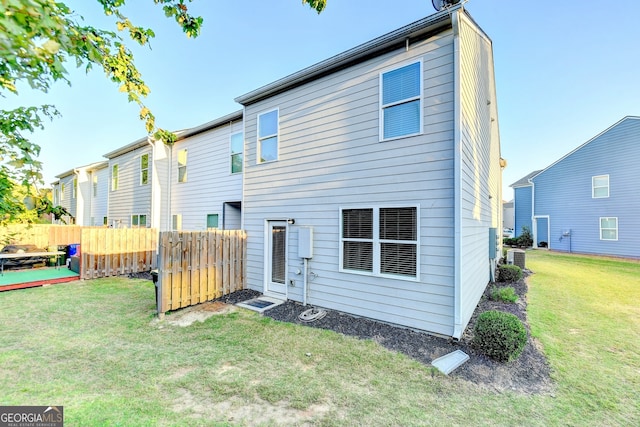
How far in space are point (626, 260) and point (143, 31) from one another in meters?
22.3

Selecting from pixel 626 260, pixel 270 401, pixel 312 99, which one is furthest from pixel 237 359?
pixel 626 260

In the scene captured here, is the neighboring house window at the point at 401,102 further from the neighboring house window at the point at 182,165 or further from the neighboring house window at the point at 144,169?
the neighboring house window at the point at 144,169

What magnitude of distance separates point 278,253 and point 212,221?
4499mm

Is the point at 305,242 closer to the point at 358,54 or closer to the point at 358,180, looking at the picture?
the point at 358,180

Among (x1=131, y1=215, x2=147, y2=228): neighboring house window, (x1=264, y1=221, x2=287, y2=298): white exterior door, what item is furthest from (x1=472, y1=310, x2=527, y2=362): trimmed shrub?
(x1=131, y1=215, x2=147, y2=228): neighboring house window

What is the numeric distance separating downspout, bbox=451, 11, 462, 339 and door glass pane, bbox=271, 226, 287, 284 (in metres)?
4.24

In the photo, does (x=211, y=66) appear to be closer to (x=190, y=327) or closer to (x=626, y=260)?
(x=190, y=327)

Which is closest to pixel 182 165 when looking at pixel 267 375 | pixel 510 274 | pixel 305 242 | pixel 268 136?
pixel 268 136

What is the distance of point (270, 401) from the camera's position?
3.10 m

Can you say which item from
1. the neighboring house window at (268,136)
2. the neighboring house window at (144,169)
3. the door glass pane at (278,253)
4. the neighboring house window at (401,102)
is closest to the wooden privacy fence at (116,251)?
the neighboring house window at (144,169)

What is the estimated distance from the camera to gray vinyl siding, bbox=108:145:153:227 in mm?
12867

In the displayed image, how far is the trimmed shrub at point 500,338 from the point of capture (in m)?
3.96

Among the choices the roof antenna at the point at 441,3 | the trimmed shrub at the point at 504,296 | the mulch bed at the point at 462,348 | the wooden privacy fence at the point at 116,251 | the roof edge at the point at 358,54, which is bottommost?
the mulch bed at the point at 462,348

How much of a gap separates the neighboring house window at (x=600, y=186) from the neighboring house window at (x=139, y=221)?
26.2 metres
